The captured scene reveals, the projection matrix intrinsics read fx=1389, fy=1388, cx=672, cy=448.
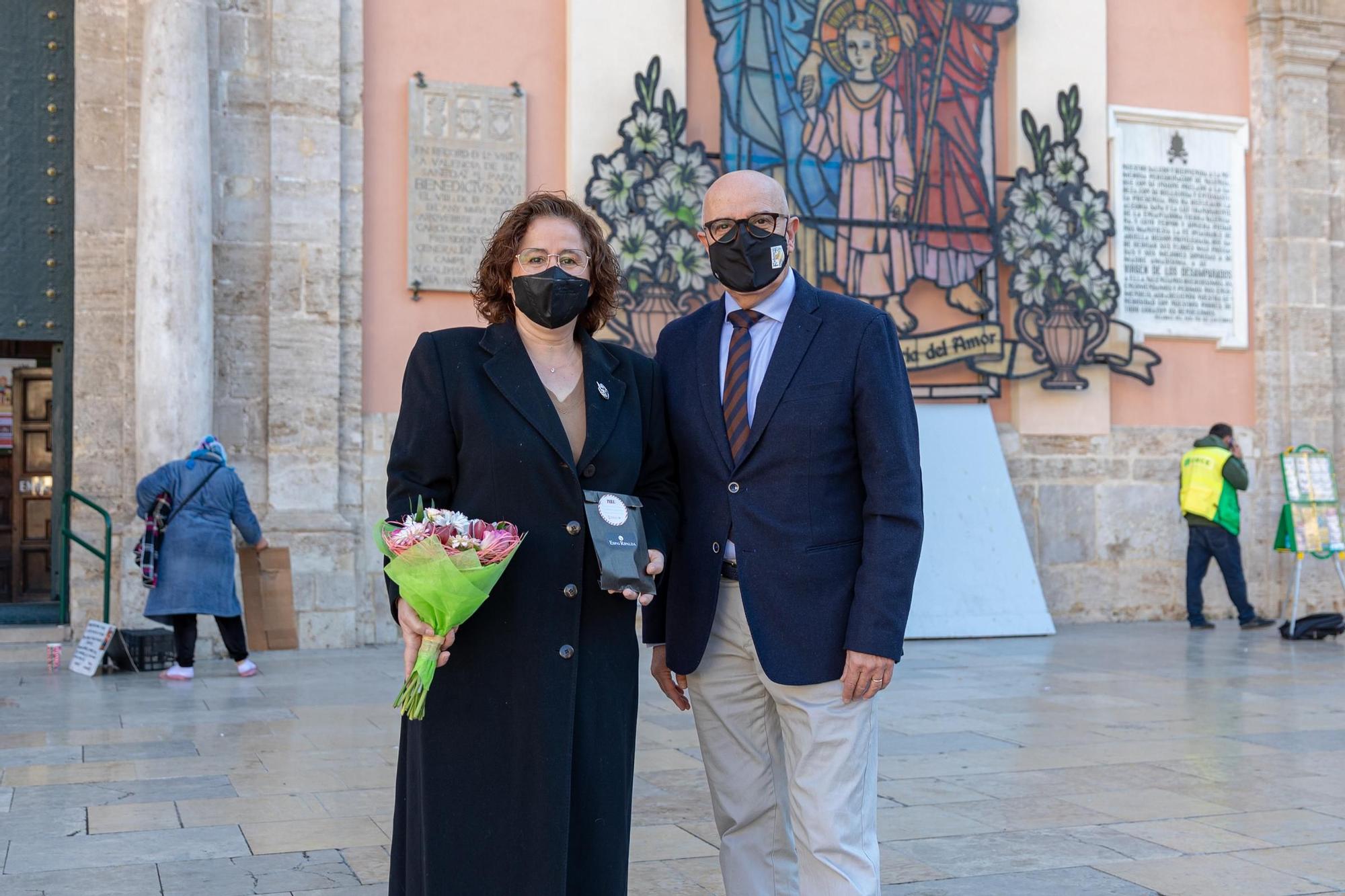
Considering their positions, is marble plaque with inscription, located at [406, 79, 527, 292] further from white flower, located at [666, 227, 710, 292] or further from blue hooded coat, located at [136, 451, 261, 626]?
blue hooded coat, located at [136, 451, 261, 626]

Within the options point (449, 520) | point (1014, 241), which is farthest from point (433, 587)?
point (1014, 241)

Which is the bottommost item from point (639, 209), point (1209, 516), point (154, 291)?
point (1209, 516)

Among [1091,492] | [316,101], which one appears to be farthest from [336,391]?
[1091,492]

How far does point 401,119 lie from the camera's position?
34.0 feet

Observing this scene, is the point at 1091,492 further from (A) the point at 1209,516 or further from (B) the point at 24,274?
(B) the point at 24,274

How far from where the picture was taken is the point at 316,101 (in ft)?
32.9

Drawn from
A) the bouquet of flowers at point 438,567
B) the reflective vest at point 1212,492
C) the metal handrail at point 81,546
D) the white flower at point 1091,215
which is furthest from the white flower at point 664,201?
the bouquet of flowers at point 438,567

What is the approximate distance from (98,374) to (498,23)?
3.94 meters

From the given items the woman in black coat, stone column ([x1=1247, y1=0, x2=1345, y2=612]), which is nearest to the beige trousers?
the woman in black coat

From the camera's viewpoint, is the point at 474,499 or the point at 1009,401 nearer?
the point at 474,499

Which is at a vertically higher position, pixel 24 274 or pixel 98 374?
pixel 24 274

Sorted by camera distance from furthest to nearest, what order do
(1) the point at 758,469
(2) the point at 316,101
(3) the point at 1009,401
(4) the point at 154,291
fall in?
1. (3) the point at 1009,401
2. (2) the point at 316,101
3. (4) the point at 154,291
4. (1) the point at 758,469

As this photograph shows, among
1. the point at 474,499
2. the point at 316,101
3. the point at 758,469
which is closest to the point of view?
the point at 474,499

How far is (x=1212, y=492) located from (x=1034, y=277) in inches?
89.9
